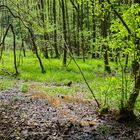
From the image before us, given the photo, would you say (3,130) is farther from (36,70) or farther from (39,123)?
(36,70)

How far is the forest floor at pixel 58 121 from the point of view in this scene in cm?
1192

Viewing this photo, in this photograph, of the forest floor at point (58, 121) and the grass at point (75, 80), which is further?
the grass at point (75, 80)

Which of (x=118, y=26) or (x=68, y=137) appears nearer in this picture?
(x=68, y=137)

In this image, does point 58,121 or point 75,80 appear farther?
point 75,80

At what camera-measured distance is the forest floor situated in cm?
1192

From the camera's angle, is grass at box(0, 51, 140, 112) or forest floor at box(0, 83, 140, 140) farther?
grass at box(0, 51, 140, 112)

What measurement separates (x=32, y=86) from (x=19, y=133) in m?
10.4

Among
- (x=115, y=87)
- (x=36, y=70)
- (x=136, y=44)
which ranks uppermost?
(x=136, y=44)

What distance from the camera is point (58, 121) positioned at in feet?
43.9

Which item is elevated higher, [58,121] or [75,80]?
[58,121]

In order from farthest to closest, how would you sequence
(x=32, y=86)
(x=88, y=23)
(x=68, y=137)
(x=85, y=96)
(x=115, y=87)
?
(x=88, y=23) → (x=32, y=86) → (x=85, y=96) → (x=115, y=87) → (x=68, y=137)

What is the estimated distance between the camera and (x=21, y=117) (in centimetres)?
1409

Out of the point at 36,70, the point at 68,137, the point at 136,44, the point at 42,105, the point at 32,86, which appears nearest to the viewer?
the point at 68,137

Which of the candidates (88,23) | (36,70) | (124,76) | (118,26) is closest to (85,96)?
(124,76)
